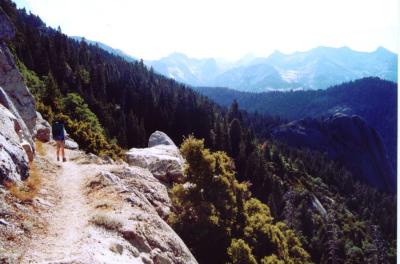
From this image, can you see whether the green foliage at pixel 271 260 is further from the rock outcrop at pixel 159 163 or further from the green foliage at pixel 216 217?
the rock outcrop at pixel 159 163

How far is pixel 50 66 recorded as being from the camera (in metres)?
116

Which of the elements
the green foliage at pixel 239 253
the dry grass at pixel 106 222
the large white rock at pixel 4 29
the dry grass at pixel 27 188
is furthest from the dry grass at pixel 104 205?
the large white rock at pixel 4 29

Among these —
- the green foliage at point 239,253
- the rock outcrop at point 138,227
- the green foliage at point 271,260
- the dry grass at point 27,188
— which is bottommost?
the green foliage at point 271,260

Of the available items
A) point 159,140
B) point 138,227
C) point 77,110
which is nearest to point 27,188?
point 138,227

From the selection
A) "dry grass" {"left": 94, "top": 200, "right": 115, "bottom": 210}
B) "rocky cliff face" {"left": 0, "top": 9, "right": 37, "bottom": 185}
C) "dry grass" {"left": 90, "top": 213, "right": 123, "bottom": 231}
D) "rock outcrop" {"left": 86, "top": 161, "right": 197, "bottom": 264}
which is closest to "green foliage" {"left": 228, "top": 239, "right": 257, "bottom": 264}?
"rock outcrop" {"left": 86, "top": 161, "right": 197, "bottom": 264}

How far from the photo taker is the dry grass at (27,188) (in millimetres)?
15125

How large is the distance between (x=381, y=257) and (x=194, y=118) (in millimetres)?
71347

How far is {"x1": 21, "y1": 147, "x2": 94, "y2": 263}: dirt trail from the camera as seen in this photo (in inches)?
459

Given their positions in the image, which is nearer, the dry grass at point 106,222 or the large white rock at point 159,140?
the dry grass at point 106,222

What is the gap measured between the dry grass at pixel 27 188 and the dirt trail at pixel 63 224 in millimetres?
622

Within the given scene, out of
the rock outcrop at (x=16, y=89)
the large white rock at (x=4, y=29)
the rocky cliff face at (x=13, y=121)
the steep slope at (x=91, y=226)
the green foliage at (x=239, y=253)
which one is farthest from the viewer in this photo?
the large white rock at (x=4, y=29)

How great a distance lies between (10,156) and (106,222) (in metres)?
5.31

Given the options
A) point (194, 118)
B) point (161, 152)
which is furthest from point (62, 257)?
point (194, 118)

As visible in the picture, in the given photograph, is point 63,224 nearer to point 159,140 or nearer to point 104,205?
point 104,205
